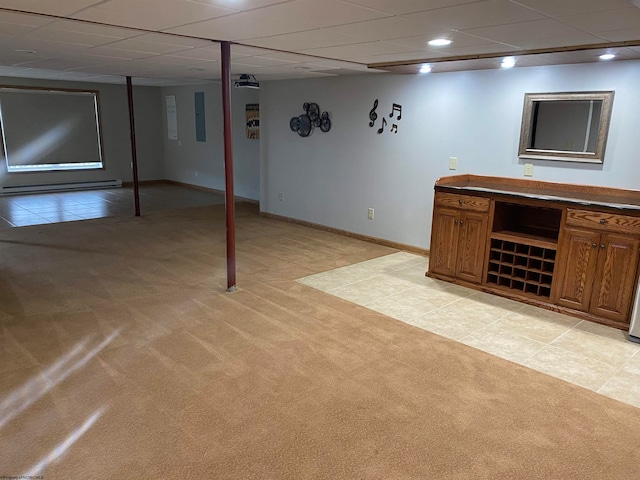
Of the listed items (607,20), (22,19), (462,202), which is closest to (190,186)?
(462,202)

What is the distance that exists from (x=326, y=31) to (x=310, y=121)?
11.5 ft

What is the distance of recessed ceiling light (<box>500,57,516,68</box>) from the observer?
4.19m

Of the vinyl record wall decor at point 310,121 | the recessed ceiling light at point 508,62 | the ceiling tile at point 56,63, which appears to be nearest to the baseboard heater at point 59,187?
the ceiling tile at point 56,63

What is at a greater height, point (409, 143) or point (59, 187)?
point (409, 143)

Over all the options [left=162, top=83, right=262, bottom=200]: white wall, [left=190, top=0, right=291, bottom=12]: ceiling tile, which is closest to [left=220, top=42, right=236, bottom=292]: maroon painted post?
[left=190, top=0, right=291, bottom=12]: ceiling tile

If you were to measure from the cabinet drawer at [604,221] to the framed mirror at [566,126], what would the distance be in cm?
79

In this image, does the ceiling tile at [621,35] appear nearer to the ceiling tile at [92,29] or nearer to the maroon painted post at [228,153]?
the maroon painted post at [228,153]

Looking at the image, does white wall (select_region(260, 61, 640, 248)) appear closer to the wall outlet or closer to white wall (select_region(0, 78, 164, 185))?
the wall outlet

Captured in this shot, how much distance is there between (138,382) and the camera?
2799mm

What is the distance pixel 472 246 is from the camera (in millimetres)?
4492

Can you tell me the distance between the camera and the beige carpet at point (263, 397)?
2.17m

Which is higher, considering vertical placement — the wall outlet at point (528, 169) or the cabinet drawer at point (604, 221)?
the wall outlet at point (528, 169)

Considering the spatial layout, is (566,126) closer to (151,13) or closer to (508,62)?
(508,62)

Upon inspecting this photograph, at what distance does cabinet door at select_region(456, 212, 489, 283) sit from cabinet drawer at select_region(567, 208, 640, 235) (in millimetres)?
749
